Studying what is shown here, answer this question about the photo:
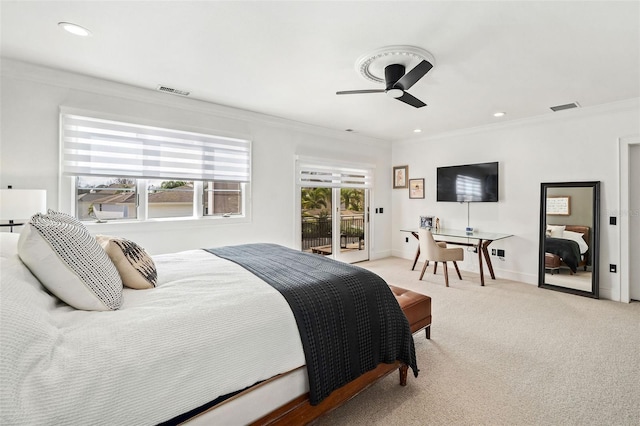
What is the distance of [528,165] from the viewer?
4520mm

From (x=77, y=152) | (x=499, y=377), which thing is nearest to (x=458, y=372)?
(x=499, y=377)

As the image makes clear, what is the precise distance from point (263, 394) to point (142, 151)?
313cm

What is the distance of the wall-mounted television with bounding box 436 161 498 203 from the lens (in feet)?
15.9

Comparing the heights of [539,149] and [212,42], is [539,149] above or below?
below

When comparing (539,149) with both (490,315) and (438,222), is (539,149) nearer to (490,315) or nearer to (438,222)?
(438,222)

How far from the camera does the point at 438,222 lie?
557 cm

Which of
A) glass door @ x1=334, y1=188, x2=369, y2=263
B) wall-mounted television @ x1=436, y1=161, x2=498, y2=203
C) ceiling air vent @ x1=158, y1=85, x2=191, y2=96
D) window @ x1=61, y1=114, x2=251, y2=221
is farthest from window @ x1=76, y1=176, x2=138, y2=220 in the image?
wall-mounted television @ x1=436, y1=161, x2=498, y2=203

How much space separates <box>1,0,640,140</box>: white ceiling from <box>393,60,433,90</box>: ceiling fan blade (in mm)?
192

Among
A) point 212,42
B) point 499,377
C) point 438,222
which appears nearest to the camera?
point 499,377

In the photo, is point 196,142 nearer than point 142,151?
No

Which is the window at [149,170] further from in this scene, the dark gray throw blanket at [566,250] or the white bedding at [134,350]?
the dark gray throw blanket at [566,250]

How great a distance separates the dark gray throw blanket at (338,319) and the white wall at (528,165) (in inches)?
145

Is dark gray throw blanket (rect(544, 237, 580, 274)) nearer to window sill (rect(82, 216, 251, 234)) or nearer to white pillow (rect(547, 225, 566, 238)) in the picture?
white pillow (rect(547, 225, 566, 238))

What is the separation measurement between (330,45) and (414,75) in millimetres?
747
